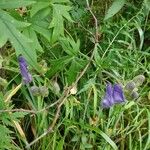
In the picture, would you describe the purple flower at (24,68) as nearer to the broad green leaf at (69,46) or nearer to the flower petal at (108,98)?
the flower petal at (108,98)

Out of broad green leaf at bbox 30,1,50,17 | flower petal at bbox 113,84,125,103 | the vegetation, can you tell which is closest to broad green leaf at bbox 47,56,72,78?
the vegetation

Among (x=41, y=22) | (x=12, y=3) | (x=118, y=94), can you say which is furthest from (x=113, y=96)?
(x=41, y=22)

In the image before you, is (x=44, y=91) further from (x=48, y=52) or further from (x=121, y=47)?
(x=121, y=47)

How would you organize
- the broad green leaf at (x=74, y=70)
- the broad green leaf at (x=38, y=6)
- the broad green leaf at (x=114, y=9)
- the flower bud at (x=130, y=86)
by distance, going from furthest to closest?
1. the broad green leaf at (x=114, y=9)
2. the broad green leaf at (x=74, y=70)
3. the broad green leaf at (x=38, y=6)
4. the flower bud at (x=130, y=86)

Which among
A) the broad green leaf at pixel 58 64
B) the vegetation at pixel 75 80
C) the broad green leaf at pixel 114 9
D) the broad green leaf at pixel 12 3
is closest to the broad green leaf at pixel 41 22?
the vegetation at pixel 75 80

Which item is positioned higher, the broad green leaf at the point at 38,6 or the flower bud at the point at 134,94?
the broad green leaf at the point at 38,6

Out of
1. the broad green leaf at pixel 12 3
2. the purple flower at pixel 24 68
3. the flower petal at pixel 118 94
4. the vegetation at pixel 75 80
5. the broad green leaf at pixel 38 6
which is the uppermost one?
the broad green leaf at pixel 12 3

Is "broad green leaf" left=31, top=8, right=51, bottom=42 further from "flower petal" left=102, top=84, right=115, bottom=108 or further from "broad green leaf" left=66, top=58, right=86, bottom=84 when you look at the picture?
"flower petal" left=102, top=84, right=115, bottom=108
